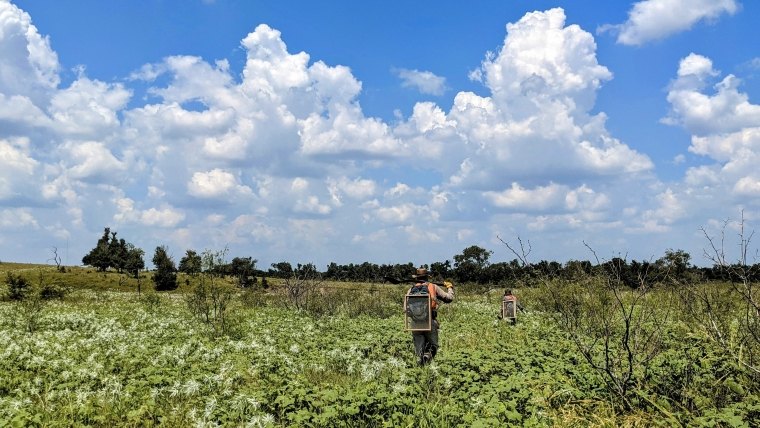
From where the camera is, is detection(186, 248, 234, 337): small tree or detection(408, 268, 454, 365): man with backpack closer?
detection(408, 268, 454, 365): man with backpack

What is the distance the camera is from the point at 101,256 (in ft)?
257

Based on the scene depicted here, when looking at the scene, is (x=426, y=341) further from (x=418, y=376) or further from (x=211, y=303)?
(x=211, y=303)

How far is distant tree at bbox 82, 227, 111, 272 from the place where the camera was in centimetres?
7762

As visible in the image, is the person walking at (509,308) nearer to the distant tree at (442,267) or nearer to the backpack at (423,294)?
the backpack at (423,294)

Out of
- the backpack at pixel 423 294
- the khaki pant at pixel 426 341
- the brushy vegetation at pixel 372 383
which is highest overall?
the backpack at pixel 423 294

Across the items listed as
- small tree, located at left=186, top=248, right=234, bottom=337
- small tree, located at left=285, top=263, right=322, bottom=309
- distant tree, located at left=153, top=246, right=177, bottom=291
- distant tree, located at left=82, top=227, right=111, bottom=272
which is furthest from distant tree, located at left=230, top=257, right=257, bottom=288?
small tree, located at left=186, top=248, right=234, bottom=337

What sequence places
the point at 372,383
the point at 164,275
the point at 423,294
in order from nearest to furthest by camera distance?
the point at 372,383, the point at 423,294, the point at 164,275

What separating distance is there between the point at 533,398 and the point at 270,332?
11.1 metres

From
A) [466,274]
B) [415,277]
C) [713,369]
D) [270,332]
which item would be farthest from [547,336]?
[466,274]

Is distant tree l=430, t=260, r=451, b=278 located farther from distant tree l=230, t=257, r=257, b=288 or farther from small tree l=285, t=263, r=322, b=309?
small tree l=285, t=263, r=322, b=309

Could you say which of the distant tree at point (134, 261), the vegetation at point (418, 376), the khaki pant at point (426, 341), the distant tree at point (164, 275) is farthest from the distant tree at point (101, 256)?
the khaki pant at point (426, 341)

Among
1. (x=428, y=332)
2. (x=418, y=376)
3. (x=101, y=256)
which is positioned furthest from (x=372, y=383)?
(x=101, y=256)

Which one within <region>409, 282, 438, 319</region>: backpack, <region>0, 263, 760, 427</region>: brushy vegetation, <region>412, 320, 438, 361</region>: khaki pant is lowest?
<region>0, 263, 760, 427</region>: brushy vegetation

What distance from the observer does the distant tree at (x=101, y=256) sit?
255 ft
